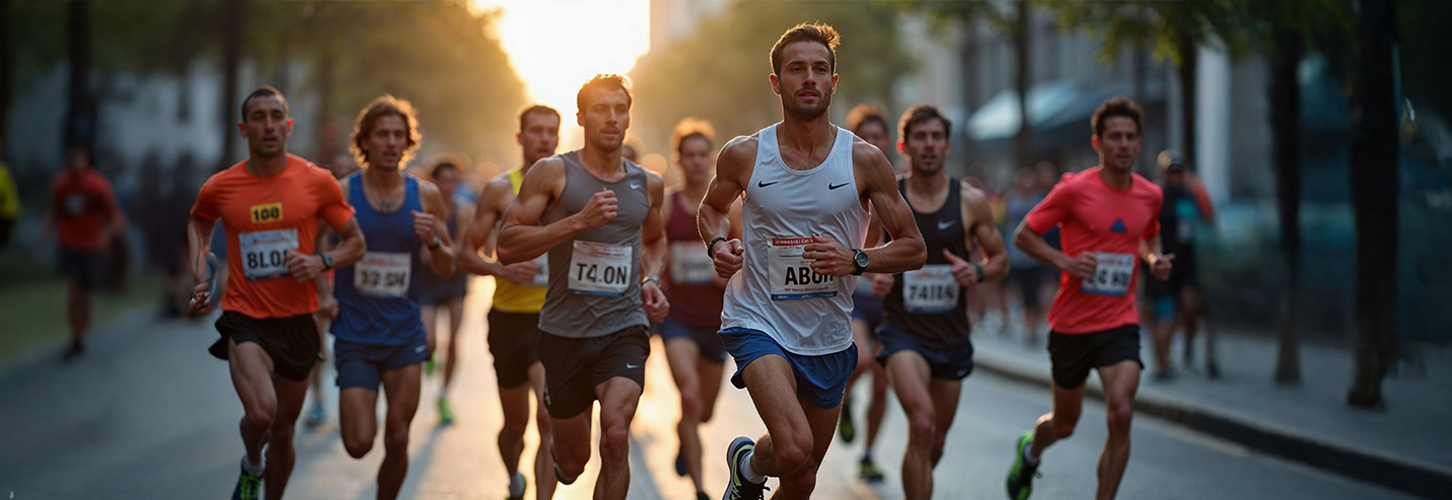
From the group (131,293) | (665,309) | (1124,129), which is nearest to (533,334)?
(665,309)

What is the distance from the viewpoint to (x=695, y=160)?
8.27m

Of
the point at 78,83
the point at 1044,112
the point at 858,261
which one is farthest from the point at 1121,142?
the point at 1044,112

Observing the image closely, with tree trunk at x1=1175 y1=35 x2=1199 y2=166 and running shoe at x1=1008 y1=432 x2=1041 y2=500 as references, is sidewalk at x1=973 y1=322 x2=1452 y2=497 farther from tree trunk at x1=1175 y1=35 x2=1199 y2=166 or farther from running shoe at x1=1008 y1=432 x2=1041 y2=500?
running shoe at x1=1008 y1=432 x2=1041 y2=500

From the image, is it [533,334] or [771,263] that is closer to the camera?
[771,263]

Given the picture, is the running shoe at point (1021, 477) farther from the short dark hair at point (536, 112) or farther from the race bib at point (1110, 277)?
the short dark hair at point (536, 112)

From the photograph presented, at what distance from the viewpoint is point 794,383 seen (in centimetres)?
497

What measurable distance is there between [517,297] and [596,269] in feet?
4.17

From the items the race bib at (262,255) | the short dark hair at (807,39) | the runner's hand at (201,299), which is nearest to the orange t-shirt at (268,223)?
the race bib at (262,255)

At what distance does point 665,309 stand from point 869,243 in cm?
177

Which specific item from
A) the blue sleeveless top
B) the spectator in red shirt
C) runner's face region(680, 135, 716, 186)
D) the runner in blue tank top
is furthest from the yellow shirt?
the spectator in red shirt

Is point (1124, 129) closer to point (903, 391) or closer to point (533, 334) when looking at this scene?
point (903, 391)

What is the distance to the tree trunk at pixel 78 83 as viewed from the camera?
19391 millimetres

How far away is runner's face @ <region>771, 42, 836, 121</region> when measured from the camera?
4.97m

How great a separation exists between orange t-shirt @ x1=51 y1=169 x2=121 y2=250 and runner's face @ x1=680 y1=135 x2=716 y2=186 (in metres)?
8.32
